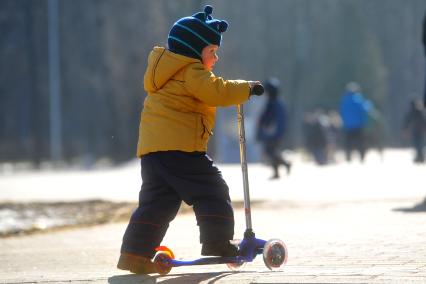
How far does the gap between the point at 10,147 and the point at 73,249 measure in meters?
49.6

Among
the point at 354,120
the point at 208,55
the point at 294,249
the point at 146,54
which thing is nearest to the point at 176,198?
the point at 208,55

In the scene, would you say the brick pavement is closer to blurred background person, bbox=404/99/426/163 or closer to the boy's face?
the boy's face

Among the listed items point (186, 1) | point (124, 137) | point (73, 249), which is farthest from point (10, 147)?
point (73, 249)

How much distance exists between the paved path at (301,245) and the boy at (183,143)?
0.78ft

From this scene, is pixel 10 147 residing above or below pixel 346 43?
below

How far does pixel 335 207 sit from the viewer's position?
461 inches

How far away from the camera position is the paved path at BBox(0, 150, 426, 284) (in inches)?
252

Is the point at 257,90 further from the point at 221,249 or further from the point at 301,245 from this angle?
the point at 301,245

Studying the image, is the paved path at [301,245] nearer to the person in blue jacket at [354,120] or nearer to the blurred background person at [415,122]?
the person in blue jacket at [354,120]

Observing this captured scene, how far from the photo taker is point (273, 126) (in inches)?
751

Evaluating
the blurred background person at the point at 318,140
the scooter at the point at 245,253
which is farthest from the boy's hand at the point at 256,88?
the blurred background person at the point at 318,140

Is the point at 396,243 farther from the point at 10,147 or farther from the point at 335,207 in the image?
the point at 10,147

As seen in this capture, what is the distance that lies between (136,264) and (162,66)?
44.9 inches

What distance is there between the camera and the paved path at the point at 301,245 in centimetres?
639
